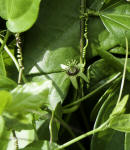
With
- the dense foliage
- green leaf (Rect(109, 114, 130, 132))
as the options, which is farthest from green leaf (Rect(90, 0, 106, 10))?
green leaf (Rect(109, 114, 130, 132))

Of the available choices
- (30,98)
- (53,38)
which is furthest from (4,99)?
(53,38)

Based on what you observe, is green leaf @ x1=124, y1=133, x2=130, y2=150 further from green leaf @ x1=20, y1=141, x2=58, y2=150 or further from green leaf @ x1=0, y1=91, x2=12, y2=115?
green leaf @ x1=0, y1=91, x2=12, y2=115

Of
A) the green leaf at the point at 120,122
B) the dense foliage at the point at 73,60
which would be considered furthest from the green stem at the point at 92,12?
the green leaf at the point at 120,122

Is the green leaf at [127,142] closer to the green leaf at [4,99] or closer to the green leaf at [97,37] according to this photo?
the green leaf at [97,37]

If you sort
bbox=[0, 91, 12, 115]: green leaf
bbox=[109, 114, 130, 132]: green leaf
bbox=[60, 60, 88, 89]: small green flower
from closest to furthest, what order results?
bbox=[0, 91, 12, 115]: green leaf
bbox=[109, 114, 130, 132]: green leaf
bbox=[60, 60, 88, 89]: small green flower

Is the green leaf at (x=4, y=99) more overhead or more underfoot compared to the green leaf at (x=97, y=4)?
more underfoot

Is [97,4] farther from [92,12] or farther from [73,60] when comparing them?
[73,60]

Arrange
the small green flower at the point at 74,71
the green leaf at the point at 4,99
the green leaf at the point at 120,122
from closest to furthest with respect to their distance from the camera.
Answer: the green leaf at the point at 4,99 < the green leaf at the point at 120,122 < the small green flower at the point at 74,71

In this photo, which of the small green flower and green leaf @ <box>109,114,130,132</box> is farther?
the small green flower
